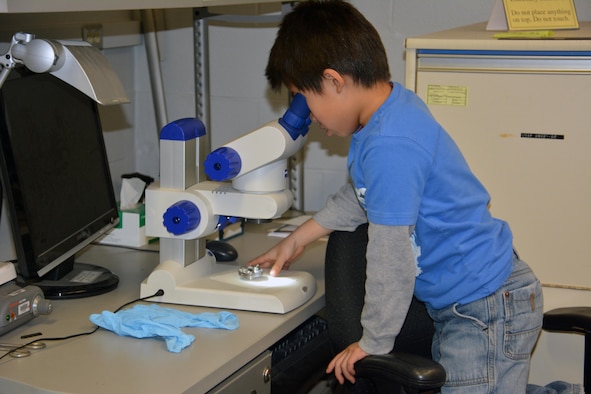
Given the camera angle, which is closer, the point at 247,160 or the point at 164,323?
the point at 164,323

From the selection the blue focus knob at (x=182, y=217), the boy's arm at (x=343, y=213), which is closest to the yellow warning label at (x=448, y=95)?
the boy's arm at (x=343, y=213)

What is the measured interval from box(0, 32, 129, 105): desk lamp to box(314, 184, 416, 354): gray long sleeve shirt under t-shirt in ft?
1.67

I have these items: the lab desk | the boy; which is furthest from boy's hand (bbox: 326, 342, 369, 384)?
the lab desk

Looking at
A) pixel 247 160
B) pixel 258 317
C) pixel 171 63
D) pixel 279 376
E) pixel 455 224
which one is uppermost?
pixel 171 63

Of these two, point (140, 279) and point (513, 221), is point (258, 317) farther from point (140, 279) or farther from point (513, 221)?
point (513, 221)

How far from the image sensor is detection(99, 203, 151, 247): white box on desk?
80.7 inches

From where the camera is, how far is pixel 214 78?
105 inches

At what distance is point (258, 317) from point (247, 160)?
0.30 metres

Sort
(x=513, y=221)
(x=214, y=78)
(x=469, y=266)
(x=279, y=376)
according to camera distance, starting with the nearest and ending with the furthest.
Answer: (x=469, y=266)
(x=279, y=376)
(x=513, y=221)
(x=214, y=78)

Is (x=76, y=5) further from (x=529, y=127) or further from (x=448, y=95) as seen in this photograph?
(x=529, y=127)

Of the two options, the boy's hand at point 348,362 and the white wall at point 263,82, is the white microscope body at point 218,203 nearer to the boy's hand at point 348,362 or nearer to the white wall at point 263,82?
the boy's hand at point 348,362

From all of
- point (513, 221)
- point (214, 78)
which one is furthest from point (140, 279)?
point (214, 78)

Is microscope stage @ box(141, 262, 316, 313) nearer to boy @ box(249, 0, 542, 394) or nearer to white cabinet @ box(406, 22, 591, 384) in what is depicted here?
boy @ box(249, 0, 542, 394)

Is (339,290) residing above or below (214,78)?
below
